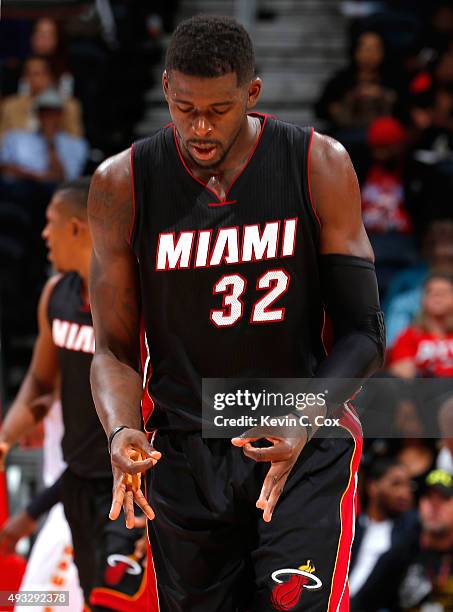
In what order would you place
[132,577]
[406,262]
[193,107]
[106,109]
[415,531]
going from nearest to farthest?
[193,107] → [132,577] → [415,531] → [406,262] → [106,109]

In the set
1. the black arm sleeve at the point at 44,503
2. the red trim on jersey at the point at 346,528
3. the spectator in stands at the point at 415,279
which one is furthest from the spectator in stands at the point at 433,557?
the red trim on jersey at the point at 346,528

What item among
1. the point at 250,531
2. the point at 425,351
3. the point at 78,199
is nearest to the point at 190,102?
the point at 250,531

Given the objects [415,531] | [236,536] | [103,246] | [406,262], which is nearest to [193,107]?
[103,246]

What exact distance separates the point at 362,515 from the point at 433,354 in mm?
962

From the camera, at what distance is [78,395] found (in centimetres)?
406

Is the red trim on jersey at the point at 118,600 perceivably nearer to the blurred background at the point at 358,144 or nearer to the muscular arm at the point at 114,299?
the muscular arm at the point at 114,299

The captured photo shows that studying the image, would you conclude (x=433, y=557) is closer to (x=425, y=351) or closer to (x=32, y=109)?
(x=425, y=351)

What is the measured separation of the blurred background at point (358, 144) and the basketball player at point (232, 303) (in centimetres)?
228

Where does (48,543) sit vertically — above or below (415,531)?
above

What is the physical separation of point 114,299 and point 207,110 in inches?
21.3

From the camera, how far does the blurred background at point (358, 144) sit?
19.1 ft

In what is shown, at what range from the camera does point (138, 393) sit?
285 centimetres

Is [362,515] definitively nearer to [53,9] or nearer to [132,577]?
[132,577]

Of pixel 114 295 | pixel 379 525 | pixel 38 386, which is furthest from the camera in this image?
pixel 379 525
